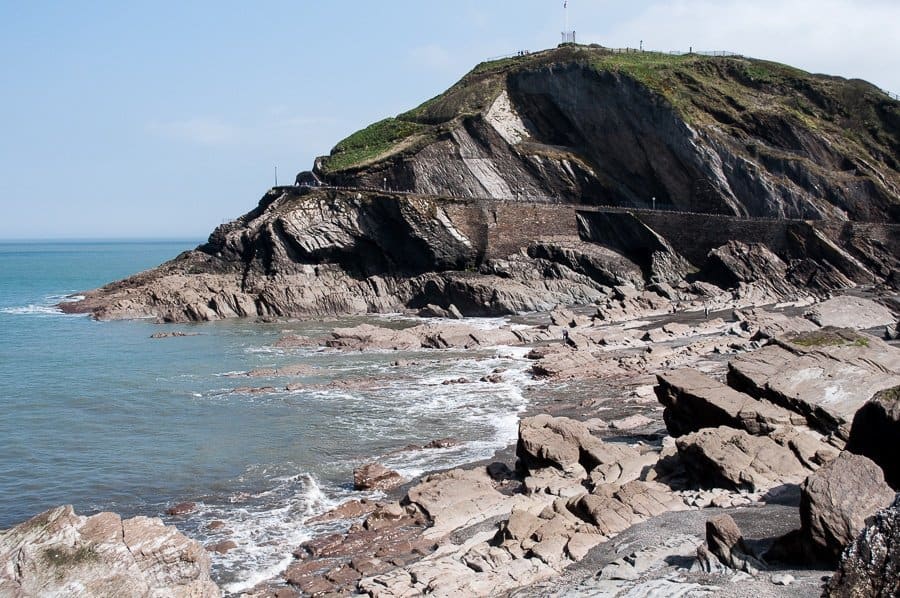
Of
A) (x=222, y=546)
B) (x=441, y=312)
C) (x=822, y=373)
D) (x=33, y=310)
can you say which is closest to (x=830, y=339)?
(x=822, y=373)

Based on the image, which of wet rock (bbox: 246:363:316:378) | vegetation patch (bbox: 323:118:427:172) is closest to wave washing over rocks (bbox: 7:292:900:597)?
wet rock (bbox: 246:363:316:378)

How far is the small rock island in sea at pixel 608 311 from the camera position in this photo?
1398 centimetres

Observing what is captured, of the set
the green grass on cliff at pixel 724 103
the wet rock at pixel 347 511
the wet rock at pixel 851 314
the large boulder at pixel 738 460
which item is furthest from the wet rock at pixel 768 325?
the green grass on cliff at pixel 724 103

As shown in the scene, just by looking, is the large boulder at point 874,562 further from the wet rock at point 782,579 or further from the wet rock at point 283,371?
the wet rock at point 283,371

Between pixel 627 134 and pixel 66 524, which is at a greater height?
pixel 627 134

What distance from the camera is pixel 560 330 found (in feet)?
154

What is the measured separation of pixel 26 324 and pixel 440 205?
100ft

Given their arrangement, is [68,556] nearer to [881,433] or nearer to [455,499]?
[455,499]

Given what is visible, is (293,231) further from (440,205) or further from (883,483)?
(883,483)

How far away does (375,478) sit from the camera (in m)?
22.4

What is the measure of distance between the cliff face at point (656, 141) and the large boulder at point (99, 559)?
5705 centimetres

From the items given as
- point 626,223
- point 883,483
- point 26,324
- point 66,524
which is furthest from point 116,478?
point 626,223

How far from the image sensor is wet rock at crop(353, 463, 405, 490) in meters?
22.2

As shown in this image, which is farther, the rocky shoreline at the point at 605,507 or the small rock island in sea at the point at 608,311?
the small rock island in sea at the point at 608,311
